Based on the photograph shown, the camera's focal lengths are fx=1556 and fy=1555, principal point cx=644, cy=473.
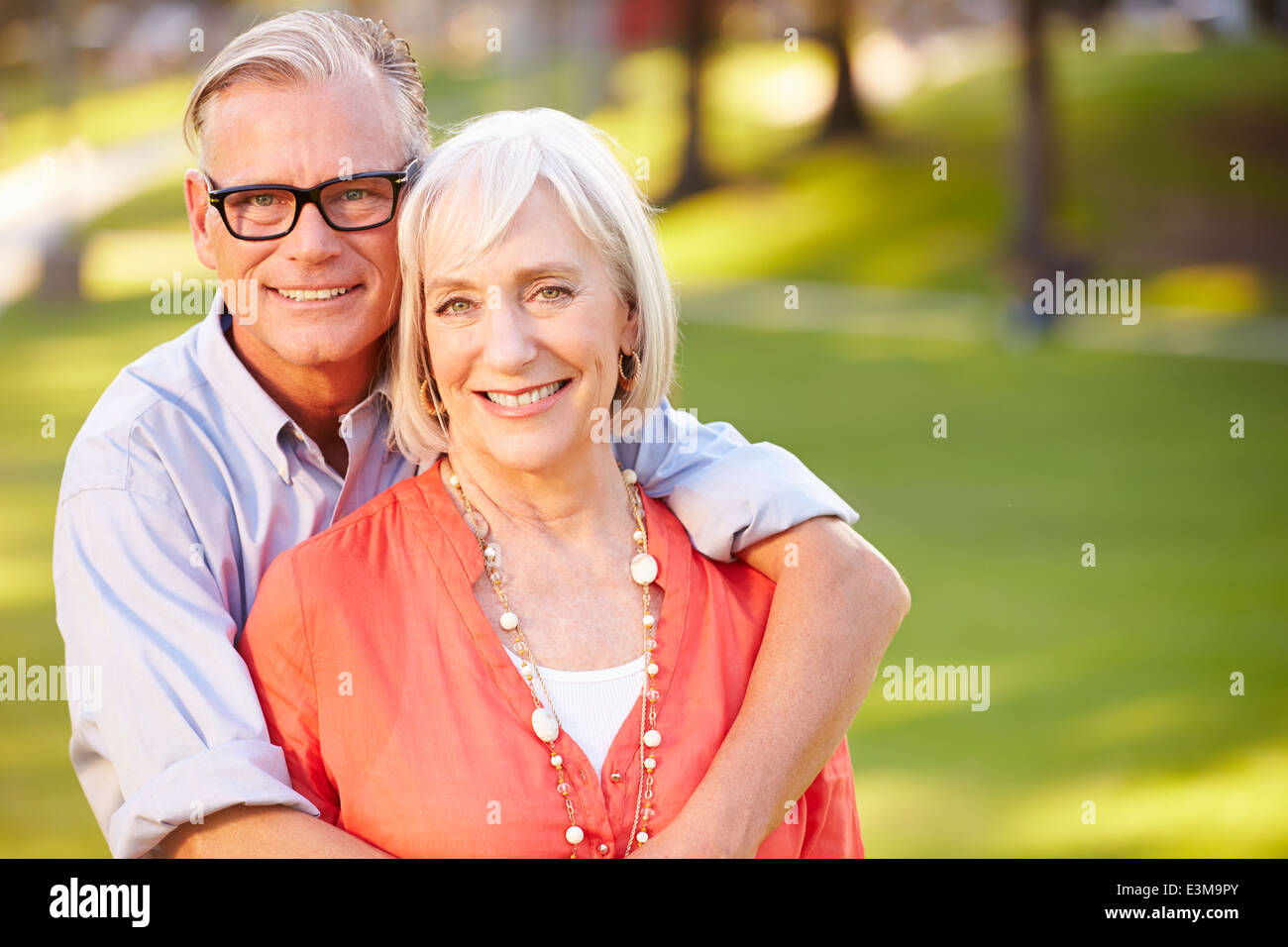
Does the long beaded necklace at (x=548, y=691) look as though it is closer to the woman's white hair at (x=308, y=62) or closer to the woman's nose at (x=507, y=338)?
the woman's nose at (x=507, y=338)

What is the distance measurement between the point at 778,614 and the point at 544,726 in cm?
49

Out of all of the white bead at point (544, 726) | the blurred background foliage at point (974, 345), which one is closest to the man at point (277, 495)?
the white bead at point (544, 726)

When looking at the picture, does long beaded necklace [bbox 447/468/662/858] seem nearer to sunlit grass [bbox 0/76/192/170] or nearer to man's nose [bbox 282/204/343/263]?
man's nose [bbox 282/204/343/263]

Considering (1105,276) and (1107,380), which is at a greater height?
(1105,276)

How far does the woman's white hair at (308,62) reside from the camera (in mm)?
2844

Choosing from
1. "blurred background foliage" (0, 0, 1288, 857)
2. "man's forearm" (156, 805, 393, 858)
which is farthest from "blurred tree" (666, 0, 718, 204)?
"man's forearm" (156, 805, 393, 858)

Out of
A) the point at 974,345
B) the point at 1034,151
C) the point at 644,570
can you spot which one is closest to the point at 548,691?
the point at 644,570

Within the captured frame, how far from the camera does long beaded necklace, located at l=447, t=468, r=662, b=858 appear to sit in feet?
8.19

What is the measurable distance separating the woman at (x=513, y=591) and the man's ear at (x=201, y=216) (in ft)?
1.63

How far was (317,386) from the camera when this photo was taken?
2.97m
